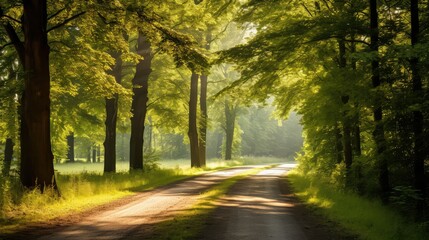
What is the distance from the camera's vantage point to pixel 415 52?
887cm

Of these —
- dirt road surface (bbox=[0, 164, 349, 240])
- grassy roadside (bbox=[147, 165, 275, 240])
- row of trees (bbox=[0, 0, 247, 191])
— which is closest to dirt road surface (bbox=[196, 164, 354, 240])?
dirt road surface (bbox=[0, 164, 349, 240])

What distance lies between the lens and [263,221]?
1027 centimetres

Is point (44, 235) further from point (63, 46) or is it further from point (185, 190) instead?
point (63, 46)

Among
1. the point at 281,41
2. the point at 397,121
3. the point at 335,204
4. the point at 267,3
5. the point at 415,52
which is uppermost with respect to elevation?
the point at 267,3

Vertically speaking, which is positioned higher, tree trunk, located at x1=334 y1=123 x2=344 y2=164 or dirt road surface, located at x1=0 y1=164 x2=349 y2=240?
tree trunk, located at x1=334 y1=123 x2=344 y2=164

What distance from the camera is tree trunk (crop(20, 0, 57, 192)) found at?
12914 millimetres

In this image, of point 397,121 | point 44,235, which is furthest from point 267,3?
point 44,235

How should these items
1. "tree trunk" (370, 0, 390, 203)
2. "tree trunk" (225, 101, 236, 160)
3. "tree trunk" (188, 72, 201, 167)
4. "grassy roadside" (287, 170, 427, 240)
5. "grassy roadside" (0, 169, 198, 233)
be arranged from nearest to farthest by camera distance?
"grassy roadside" (287, 170, 427, 240) < "grassy roadside" (0, 169, 198, 233) < "tree trunk" (370, 0, 390, 203) < "tree trunk" (188, 72, 201, 167) < "tree trunk" (225, 101, 236, 160)

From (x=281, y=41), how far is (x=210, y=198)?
236 inches

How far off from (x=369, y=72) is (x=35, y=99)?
10.3 metres

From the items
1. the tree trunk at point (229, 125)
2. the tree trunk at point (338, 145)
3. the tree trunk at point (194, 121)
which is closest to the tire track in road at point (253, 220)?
the tree trunk at point (338, 145)

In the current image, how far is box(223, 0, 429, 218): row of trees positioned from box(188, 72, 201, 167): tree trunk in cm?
1477

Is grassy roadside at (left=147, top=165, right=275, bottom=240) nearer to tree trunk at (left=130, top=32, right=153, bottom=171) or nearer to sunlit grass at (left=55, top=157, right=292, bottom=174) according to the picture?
tree trunk at (left=130, top=32, right=153, bottom=171)

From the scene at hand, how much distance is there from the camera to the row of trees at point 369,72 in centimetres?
1038
